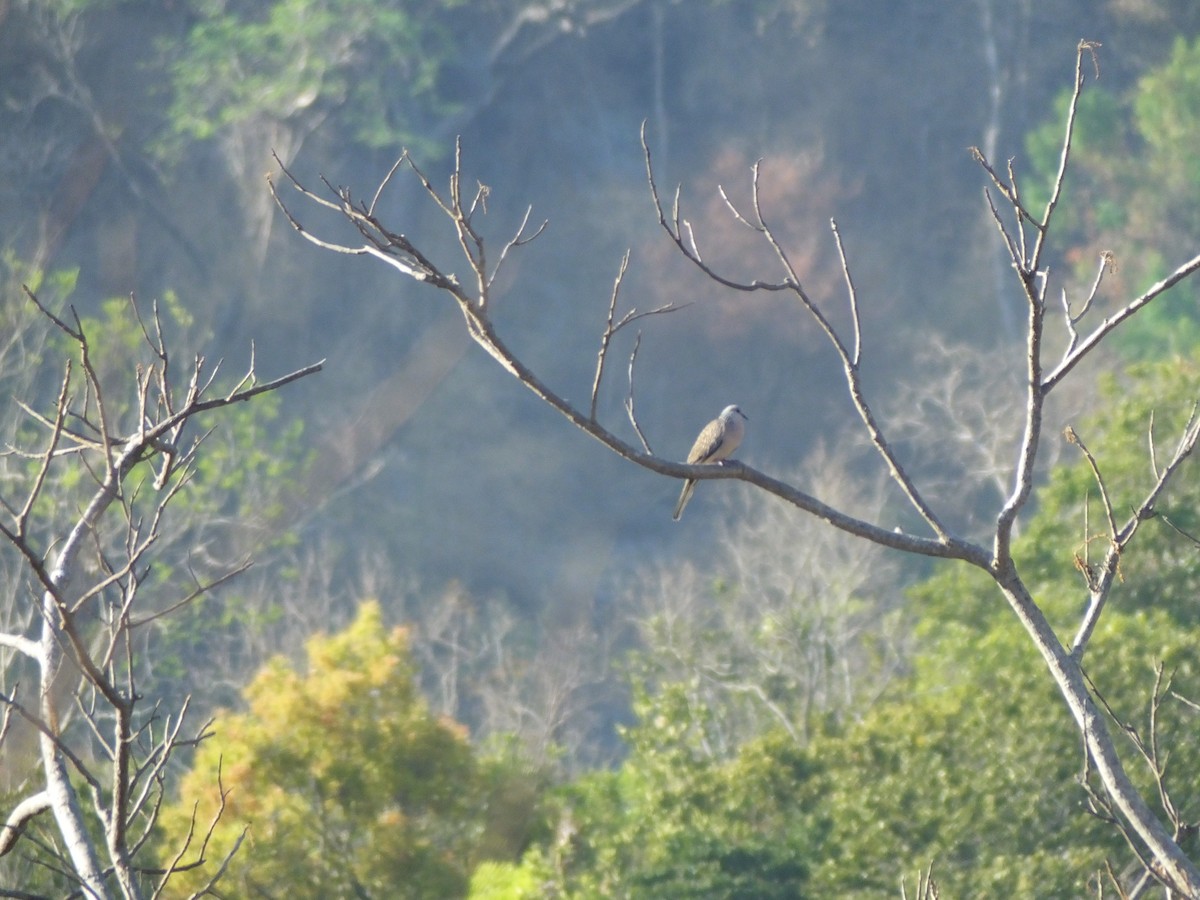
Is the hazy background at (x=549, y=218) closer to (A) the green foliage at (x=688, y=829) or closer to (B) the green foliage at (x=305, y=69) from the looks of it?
(B) the green foliage at (x=305, y=69)

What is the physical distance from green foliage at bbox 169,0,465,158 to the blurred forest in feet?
0.22

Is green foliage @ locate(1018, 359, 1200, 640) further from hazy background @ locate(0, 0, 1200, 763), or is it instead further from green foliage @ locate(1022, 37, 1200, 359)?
green foliage @ locate(1022, 37, 1200, 359)

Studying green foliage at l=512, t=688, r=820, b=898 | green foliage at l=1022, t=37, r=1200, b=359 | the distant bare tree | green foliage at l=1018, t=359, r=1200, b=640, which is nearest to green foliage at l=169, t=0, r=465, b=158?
the distant bare tree

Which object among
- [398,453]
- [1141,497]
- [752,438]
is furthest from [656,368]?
[1141,497]

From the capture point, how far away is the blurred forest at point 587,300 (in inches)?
760

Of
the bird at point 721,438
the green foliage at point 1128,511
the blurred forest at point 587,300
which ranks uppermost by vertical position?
the blurred forest at point 587,300

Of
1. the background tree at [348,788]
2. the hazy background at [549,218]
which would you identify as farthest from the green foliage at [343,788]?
the hazy background at [549,218]

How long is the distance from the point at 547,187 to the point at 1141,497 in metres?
19.6

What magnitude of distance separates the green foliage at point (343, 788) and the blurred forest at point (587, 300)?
2.52 metres

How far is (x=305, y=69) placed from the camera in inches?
1069

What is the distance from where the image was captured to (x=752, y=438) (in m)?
30.8

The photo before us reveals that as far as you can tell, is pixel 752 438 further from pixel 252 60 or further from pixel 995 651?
pixel 995 651

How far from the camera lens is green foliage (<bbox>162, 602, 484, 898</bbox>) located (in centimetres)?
1077

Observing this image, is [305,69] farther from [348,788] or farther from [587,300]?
[348,788]
